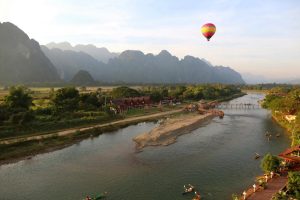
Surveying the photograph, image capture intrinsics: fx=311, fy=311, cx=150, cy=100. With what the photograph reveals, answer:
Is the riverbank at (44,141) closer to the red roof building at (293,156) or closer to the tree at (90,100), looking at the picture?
the tree at (90,100)

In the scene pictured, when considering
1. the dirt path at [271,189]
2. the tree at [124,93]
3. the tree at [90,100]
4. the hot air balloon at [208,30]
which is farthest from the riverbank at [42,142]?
the tree at [124,93]

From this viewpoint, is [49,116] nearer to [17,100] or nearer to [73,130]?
[73,130]

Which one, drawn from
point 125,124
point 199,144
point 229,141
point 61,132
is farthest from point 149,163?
point 125,124

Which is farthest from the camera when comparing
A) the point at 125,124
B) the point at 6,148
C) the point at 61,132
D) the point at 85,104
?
the point at 85,104

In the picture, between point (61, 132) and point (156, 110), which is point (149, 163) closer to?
point (61, 132)

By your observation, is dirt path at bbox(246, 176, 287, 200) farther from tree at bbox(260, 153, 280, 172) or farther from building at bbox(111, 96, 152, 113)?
building at bbox(111, 96, 152, 113)
